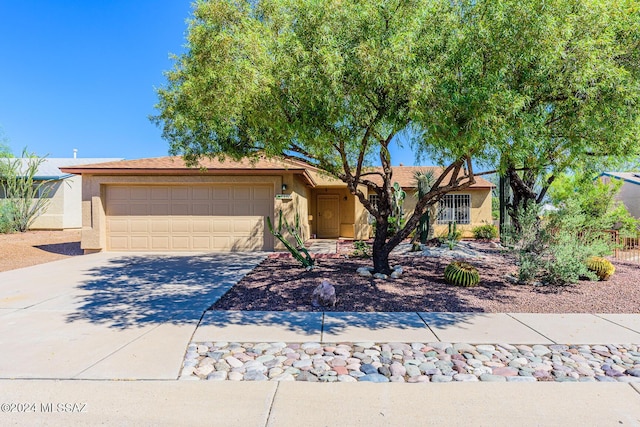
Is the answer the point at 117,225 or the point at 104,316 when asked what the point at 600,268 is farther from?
the point at 117,225

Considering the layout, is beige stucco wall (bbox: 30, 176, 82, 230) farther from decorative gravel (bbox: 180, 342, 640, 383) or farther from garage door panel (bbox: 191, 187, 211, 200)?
decorative gravel (bbox: 180, 342, 640, 383)

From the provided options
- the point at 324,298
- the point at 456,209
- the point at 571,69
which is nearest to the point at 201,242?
the point at 324,298

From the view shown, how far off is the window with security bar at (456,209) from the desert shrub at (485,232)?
74 cm

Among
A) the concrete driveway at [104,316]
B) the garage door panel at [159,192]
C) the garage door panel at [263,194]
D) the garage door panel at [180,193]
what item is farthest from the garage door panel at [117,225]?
the garage door panel at [263,194]

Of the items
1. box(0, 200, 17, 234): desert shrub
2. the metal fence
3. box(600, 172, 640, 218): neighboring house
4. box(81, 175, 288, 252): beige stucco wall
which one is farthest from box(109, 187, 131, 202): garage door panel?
box(600, 172, 640, 218): neighboring house

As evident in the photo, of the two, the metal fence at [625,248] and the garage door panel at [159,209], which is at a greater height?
the garage door panel at [159,209]

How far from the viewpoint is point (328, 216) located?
1892 centimetres

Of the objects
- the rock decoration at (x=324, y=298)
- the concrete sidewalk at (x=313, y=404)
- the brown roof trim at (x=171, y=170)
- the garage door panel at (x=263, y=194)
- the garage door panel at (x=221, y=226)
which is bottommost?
the concrete sidewalk at (x=313, y=404)

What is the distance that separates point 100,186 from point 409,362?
12904mm

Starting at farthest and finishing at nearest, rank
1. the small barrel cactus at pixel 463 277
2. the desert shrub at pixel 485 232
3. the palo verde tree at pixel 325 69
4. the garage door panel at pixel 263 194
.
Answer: the desert shrub at pixel 485 232
the garage door panel at pixel 263 194
the small barrel cactus at pixel 463 277
the palo verde tree at pixel 325 69

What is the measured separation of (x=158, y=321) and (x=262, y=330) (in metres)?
1.63

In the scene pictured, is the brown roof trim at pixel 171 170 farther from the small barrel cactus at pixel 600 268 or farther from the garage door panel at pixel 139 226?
the small barrel cactus at pixel 600 268

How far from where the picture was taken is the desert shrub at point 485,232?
55.7 ft

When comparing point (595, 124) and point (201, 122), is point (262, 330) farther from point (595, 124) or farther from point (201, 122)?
point (595, 124)
